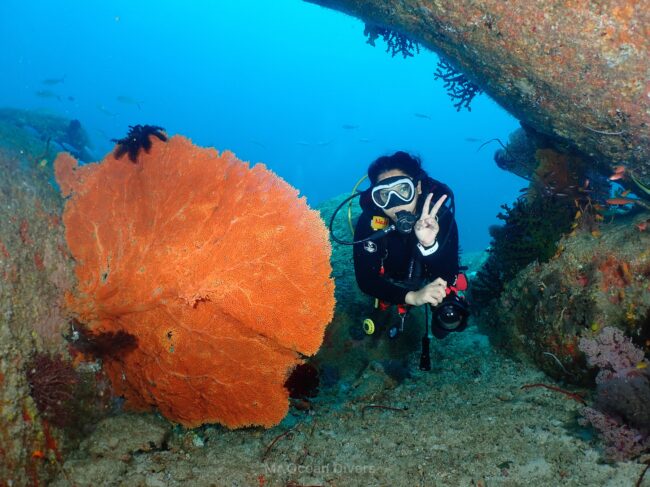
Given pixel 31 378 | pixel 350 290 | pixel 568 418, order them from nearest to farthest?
pixel 31 378 → pixel 568 418 → pixel 350 290

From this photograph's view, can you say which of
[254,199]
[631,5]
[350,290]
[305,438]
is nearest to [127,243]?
[254,199]

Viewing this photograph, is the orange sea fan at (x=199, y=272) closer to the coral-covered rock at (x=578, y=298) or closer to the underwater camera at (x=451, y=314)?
the underwater camera at (x=451, y=314)

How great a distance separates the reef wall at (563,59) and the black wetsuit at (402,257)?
1.40 metres

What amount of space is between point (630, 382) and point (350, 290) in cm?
427

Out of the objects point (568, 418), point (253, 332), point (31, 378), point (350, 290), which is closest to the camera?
point (31, 378)

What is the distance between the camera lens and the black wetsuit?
4.48 m

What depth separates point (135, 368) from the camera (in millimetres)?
3715

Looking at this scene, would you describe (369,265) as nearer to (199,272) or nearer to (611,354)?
(199,272)

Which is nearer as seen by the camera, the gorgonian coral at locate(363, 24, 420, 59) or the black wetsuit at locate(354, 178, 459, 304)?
the black wetsuit at locate(354, 178, 459, 304)

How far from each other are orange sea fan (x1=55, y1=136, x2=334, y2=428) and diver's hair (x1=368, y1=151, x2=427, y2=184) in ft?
5.59

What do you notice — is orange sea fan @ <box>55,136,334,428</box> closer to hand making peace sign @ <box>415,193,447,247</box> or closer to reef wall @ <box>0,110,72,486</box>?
reef wall @ <box>0,110,72,486</box>

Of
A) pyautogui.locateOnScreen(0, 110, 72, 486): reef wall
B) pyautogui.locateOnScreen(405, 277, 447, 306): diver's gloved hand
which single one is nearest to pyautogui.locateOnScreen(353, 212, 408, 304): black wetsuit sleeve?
pyautogui.locateOnScreen(405, 277, 447, 306): diver's gloved hand

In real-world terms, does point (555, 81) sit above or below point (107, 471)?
above

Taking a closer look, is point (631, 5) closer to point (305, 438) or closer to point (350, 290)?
point (305, 438)
